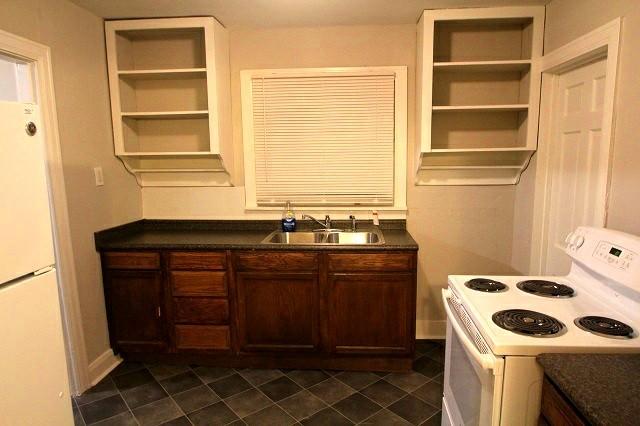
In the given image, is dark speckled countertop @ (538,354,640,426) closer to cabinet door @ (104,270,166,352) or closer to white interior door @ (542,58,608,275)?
white interior door @ (542,58,608,275)

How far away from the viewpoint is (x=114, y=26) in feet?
8.49

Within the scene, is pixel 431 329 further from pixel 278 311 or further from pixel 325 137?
pixel 325 137

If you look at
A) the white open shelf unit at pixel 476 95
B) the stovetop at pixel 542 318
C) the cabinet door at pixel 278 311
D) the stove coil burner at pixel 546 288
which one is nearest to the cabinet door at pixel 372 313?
the cabinet door at pixel 278 311

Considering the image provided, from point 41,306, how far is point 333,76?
2.27 m

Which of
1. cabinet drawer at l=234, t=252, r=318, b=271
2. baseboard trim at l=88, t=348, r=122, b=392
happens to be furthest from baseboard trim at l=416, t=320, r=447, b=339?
baseboard trim at l=88, t=348, r=122, b=392

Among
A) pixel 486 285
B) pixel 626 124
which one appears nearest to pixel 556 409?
pixel 486 285

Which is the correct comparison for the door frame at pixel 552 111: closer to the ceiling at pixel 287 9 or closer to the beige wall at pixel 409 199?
the beige wall at pixel 409 199

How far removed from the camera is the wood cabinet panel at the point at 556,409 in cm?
97

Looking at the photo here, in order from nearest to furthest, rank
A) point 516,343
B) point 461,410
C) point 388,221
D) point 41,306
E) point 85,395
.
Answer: point 516,343, point 41,306, point 461,410, point 85,395, point 388,221

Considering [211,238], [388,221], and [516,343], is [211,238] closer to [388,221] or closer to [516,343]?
[388,221]

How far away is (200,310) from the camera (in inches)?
100

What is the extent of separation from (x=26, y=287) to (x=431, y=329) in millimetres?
2666

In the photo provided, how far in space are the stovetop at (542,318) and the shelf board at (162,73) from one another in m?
2.22

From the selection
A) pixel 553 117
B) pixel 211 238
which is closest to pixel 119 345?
pixel 211 238
